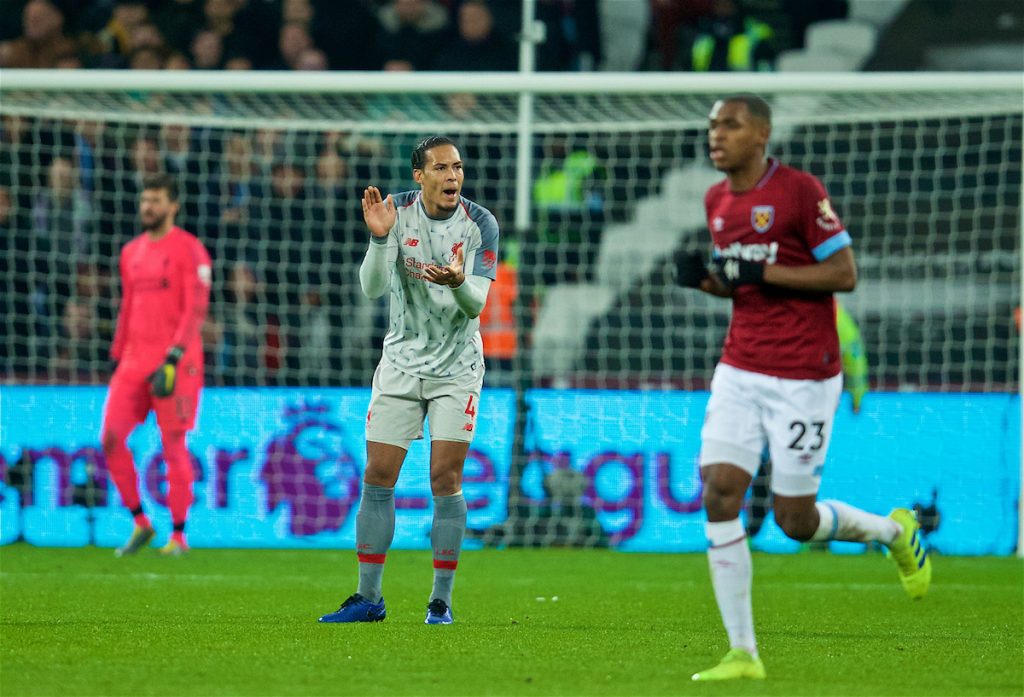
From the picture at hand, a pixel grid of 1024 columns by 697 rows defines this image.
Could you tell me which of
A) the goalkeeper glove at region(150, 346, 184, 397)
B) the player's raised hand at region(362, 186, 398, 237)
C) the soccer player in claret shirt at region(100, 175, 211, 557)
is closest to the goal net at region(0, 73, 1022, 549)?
the soccer player in claret shirt at region(100, 175, 211, 557)

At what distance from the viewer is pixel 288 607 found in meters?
7.43

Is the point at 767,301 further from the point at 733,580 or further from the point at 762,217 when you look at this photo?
the point at 733,580

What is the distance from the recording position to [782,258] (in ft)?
18.6

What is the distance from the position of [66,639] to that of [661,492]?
5905 mm

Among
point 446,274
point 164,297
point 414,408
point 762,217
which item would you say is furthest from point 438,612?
point 164,297

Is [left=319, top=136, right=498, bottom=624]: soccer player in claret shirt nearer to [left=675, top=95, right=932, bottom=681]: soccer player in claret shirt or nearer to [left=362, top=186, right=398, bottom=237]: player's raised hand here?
[left=362, top=186, right=398, bottom=237]: player's raised hand

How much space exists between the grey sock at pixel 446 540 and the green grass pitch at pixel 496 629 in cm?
17

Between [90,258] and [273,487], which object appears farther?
[90,258]

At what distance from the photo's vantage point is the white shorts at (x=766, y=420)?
17.9ft

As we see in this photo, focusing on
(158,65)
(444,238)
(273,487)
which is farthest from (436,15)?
(444,238)

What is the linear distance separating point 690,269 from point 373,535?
6.43ft

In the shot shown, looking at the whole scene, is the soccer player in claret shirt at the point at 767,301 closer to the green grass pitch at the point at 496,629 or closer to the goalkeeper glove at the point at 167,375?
the green grass pitch at the point at 496,629

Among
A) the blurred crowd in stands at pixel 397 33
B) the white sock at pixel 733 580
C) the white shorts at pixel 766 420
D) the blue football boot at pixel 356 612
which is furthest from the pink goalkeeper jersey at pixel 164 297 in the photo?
the white sock at pixel 733 580

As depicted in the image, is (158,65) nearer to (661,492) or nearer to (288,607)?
(661,492)
